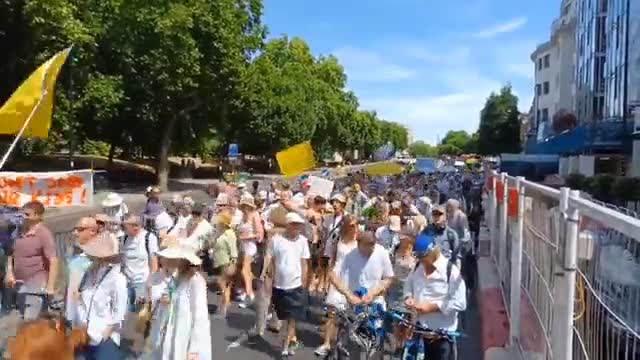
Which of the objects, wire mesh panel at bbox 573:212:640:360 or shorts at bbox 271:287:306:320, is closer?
wire mesh panel at bbox 573:212:640:360

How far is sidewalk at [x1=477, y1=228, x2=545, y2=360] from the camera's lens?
5980 millimetres

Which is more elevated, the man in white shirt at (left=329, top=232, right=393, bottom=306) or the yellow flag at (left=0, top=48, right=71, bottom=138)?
the yellow flag at (left=0, top=48, right=71, bottom=138)

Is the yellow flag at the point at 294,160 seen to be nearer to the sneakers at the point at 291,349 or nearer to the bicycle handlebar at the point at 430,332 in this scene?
the sneakers at the point at 291,349

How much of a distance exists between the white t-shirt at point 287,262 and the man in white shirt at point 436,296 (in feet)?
7.73

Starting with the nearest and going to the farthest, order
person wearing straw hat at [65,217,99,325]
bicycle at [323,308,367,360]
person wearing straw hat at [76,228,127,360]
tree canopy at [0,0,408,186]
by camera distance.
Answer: person wearing straw hat at [76,228,127,360] < person wearing straw hat at [65,217,99,325] < bicycle at [323,308,367,360] < tree canopy at [0,0,408,186]

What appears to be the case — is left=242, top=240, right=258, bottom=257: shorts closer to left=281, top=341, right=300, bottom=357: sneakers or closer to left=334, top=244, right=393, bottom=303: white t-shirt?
left=281, top=341, right=300, bottom=357: sneakers

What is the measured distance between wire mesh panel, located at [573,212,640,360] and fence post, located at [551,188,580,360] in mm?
37

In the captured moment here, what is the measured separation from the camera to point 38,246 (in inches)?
313

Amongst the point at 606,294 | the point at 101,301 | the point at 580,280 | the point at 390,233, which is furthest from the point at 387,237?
the point at 606,294

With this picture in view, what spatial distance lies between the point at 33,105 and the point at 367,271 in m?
5.49

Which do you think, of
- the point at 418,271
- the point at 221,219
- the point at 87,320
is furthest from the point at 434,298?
the point at 221,219

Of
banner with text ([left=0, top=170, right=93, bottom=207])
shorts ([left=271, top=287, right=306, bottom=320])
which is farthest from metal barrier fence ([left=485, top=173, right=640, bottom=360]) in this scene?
banner with text ([left=0, top=170, right=93, bottom=207])

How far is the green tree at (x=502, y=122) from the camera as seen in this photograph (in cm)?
10038

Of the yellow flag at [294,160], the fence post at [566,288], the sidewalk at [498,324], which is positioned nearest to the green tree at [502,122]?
the yellow flag at [294,160]
